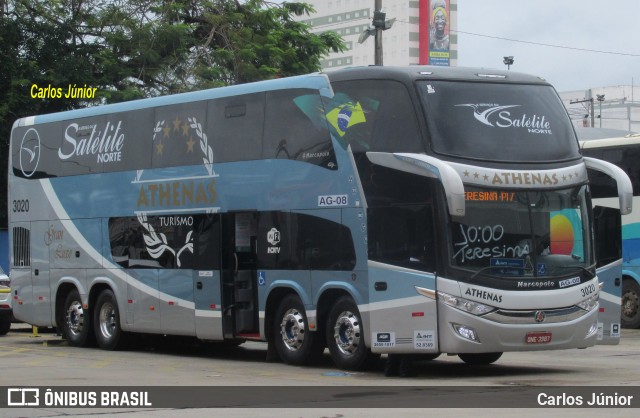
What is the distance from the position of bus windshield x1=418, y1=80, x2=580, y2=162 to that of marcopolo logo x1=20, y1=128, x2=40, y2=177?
1049cm

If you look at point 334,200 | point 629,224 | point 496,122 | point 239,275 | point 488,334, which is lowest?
point 488,334

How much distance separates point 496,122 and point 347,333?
3.62 meters

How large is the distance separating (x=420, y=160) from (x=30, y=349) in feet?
33.3

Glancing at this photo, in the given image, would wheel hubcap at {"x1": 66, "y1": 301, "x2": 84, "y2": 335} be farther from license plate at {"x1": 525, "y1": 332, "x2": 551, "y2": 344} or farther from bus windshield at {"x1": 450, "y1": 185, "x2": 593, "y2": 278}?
license plate at {"x1": 525, "y1": 332, "x2": 551, "y2": 344}

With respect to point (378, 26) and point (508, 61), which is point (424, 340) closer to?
point (378, 26)

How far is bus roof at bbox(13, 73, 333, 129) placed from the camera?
690 inches

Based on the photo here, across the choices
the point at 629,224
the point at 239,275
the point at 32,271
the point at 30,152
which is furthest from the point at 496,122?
the point at 32,271

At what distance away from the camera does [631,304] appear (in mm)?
26297

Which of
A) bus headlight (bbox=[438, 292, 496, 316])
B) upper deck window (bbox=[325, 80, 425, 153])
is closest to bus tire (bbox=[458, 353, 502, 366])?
bus headlight (bbox=[438, 292, 496, 316])

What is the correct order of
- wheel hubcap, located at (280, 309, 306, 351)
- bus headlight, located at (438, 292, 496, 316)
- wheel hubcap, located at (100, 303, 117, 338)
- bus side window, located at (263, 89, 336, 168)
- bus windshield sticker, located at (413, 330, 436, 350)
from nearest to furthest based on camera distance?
1. bus headlight, located at (438, 292, 496, 316)
2. bus windshield sticker, located at (413, 330, 436, 350)
3. bus side window, located at (263, 89, 336, 168)
4. wheel hubcap, located at (280, 309, 306, 351)
5. wheel hubcap, located at (100, 303, 117, 338)

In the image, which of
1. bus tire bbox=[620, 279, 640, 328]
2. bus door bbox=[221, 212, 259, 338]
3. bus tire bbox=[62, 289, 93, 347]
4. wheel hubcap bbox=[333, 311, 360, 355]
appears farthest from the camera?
bus tire bbox=[620, 279, 640, 328]

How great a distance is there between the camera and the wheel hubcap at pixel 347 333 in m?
16.8

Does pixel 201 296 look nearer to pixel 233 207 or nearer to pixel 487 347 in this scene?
pixel 233 207

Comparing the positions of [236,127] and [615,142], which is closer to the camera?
[236,127]
